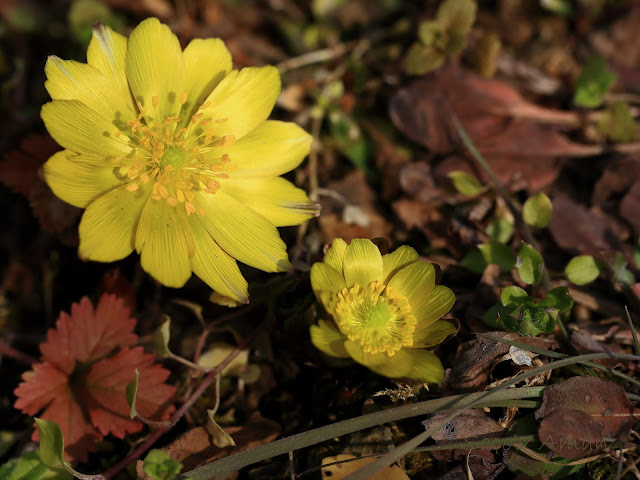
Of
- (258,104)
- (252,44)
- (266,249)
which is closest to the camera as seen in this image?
(266,249)

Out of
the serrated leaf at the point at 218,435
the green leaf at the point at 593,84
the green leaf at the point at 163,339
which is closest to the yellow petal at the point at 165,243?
the green leaf at the point at 163,339

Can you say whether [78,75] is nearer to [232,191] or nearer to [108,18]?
[232,191]

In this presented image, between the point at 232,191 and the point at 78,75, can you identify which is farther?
the point at 232,191

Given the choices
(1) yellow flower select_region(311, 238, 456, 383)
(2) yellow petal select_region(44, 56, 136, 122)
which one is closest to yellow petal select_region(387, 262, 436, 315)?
(1) yellow flower select_region(311, 238, 456, 383)

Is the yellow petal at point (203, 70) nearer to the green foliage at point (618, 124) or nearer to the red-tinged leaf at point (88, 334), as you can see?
the red-tinged leaf at point (88, 334)

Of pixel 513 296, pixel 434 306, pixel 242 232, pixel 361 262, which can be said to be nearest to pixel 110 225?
pixel 242 232

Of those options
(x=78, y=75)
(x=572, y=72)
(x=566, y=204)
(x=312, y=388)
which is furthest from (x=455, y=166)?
(x=78, y=75)

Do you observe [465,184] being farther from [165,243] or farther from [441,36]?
[165,243]

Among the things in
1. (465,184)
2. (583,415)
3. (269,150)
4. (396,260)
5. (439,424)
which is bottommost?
(583,415)
